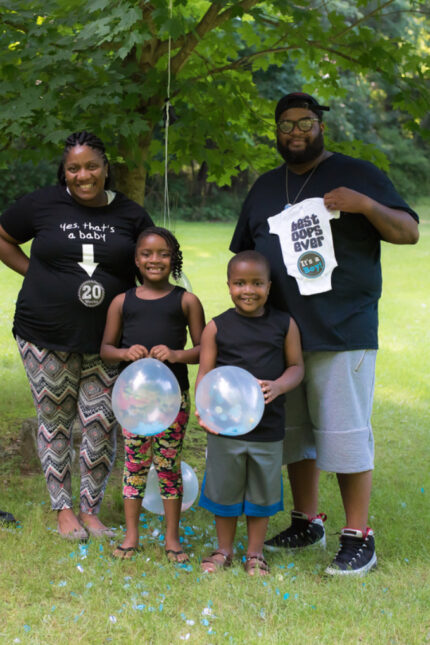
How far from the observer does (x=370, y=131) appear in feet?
91.4

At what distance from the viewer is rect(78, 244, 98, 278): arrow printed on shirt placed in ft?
11.1

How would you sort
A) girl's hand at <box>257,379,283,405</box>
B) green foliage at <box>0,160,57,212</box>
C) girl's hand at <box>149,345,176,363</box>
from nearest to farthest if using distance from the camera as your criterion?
girl's hand at <box>257,379,283,405</box>
girl's hand at <box>149,345,176,363</box>
green foliage at <box>0,160,57,212</box>

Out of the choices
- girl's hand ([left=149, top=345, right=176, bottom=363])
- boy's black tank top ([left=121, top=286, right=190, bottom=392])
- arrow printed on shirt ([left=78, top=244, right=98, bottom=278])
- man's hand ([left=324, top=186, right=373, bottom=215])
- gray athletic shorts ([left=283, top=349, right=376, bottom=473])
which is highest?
man's hand ([left=324, top=186, right=373, bottom=215])

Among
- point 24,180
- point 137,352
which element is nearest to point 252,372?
point 137,352

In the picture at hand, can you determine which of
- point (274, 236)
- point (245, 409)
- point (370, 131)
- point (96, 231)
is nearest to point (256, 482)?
point (245, 409)

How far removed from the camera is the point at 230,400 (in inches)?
115

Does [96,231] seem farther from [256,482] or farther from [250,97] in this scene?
[250,97]

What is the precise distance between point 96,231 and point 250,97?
2.22m

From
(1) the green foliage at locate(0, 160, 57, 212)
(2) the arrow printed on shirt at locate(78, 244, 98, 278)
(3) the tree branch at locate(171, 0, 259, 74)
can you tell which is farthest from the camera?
(1) the green foliage at locate(0, 160, 57, 212)

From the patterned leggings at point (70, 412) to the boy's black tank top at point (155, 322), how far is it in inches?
13.0

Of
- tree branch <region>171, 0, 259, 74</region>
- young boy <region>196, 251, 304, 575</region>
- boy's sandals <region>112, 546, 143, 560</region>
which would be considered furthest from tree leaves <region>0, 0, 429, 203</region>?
boy's sandals <region>112, 546, 143, 560</region>

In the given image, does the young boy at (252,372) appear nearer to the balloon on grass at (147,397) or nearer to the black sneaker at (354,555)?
the balloon on grass at (147,397)

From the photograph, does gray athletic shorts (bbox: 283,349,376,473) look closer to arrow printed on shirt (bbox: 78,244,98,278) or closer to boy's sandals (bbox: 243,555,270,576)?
boy's sandals (bbox: 243,555,270,576)

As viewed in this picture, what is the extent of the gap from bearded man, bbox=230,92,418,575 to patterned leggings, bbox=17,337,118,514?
0.95m
